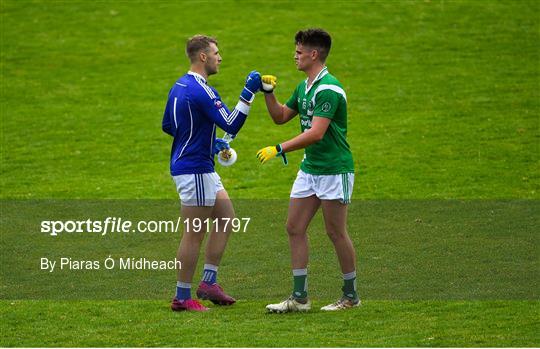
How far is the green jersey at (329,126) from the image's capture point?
325 inches

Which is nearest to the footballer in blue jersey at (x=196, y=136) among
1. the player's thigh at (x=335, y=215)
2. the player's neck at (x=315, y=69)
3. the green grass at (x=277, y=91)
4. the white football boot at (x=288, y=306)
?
the player's neck at (x=315, y=69)

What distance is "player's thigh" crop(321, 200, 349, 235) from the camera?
330 inches

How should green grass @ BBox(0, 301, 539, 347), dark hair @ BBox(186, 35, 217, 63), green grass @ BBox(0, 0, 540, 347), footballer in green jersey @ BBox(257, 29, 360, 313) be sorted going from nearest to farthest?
green grass @ BBox(0, 301, 539, 347)
green grass @ BBox(0, 0, 540, 347)
footballer in green jersey @ BBox(257, 29, 360, 313)
dark hair @ BBox(186, 35, 217, 63)

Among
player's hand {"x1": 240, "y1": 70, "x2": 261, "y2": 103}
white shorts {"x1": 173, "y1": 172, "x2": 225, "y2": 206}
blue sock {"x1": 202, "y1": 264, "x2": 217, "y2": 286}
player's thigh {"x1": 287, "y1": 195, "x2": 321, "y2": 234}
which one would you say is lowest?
blue sock {"x1": 202, "y1": 264, "x2": 217, "y2": 286}

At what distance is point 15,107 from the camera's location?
802 inches

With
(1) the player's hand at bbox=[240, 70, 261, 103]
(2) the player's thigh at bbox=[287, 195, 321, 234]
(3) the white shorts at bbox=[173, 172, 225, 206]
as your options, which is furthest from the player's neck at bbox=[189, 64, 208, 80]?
(2) the player's thigh at bbox=[287, 195, 321, 234]

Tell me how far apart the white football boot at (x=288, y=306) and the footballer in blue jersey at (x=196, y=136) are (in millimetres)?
617

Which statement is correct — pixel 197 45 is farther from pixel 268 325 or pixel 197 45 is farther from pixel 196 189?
pixel 268 325

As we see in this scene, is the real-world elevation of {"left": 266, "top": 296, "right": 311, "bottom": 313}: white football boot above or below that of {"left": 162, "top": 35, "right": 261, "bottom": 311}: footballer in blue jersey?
below

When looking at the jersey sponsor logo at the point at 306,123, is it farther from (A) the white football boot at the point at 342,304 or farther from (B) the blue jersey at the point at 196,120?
(A) the white football boot at the point at 342,304

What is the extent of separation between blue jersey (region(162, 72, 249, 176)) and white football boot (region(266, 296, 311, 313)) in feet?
4.30

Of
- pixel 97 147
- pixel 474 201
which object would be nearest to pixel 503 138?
pixel 474 201

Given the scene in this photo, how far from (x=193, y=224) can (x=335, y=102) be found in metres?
1.62

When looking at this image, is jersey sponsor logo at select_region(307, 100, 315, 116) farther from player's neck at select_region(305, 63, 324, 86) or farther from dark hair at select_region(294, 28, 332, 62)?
dark hair at select_region(294, 28, 332, 62)
